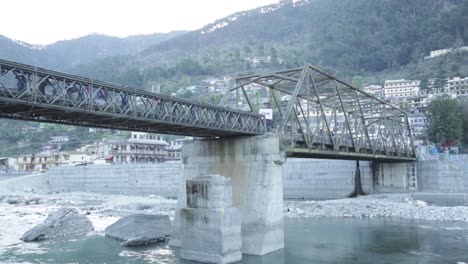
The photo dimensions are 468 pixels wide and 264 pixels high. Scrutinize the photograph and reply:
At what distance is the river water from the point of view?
26656 millimetres

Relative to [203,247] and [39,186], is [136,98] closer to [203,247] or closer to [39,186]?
[203,247]

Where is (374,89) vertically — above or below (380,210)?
above

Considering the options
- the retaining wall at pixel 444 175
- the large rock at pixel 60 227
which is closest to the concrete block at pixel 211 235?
the large rock at pixel 60 227

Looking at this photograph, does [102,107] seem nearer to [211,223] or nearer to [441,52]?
[211,223]

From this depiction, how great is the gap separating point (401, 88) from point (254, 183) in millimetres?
161340

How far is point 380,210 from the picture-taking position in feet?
161

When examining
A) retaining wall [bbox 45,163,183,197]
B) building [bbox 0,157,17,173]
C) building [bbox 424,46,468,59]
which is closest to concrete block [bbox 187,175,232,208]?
retaining wall [bbox 45,163,183,197]

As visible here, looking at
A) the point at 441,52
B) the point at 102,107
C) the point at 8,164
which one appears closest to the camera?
the point at 102,107

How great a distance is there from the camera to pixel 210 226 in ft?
83.0

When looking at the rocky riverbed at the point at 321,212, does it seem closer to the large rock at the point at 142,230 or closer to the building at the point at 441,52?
the large rock at the point at 142,230

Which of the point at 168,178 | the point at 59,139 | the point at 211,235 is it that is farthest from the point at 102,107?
the point at 59,139

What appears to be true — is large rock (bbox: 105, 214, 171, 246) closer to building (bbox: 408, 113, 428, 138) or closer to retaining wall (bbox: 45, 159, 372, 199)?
retaining wall (bbox: 45, 159, 372, 199)

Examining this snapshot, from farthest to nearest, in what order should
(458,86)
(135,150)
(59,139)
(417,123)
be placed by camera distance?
(59,139), (458,86), (417,123), (135,150)

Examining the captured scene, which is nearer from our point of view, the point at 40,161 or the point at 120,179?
the point at 120,179
